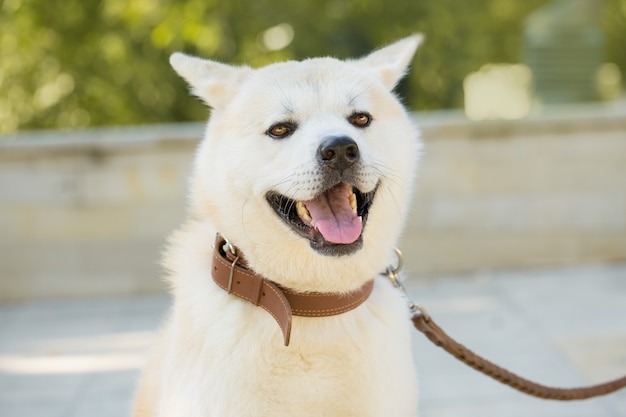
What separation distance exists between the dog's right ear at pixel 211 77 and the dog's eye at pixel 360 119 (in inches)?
16.5

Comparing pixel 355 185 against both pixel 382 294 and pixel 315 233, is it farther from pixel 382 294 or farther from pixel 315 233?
pixel 382 294

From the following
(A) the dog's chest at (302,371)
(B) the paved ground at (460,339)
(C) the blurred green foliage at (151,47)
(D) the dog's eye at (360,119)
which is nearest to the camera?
(A) the dog's chest at (302,371)

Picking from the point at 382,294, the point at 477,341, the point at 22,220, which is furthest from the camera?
the point at 22,220

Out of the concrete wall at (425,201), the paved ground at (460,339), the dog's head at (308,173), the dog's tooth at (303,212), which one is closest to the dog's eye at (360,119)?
the dog's head at (308,173)

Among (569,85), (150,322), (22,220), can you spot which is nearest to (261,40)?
(569,85)

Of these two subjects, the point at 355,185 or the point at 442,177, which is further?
the point at 442,177

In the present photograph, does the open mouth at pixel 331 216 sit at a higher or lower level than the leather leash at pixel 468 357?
higher

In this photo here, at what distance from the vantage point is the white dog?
93.0 inches

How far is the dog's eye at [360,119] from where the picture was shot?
2.57m

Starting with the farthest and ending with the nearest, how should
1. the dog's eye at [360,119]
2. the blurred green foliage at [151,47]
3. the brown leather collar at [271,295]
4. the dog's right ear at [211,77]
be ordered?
the blurred green foliage at [151,47], the dog's right ear at [211,77], the dog's eye at [360,119], the brown leather collar at [271,295]

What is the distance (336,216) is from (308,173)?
17cm

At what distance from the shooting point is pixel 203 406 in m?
2.31

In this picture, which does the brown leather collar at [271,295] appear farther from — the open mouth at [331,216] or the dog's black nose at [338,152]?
the dog's black nose at [338,152]

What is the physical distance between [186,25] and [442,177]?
4.27 m
